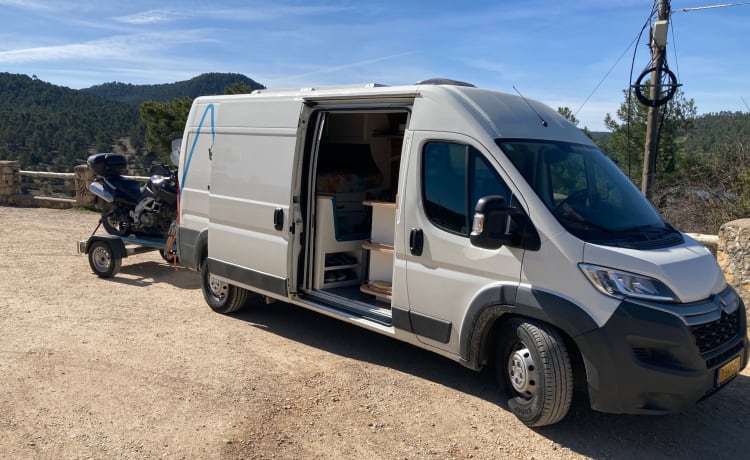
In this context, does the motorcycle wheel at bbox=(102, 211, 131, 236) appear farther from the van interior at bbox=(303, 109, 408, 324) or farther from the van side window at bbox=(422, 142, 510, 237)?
the van side window at bbox=(422, 142, 510, 237)

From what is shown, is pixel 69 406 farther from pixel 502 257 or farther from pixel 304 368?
pixel 502 257

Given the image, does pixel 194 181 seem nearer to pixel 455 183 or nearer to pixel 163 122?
pixel 455 183

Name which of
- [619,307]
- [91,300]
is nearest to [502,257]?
[619,307]

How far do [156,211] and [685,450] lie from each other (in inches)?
301

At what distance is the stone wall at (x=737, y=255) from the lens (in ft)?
20.9

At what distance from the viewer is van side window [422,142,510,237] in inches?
175

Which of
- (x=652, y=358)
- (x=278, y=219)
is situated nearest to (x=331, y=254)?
(x=278, y=219)

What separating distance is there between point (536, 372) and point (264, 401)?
6.88 ft

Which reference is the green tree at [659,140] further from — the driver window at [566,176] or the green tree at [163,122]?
the green tree at [163,122]

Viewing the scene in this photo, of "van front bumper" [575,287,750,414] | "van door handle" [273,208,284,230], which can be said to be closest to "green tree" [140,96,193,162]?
"van door handle" [273,208,284,230]

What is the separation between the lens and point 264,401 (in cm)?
465

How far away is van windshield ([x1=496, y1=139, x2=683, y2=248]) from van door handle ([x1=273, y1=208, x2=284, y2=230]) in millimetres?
2372

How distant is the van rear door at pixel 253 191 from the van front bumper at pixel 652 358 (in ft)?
10.3

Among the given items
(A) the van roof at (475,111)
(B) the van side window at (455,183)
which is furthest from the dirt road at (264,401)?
(A) the van roof at (475,111)
